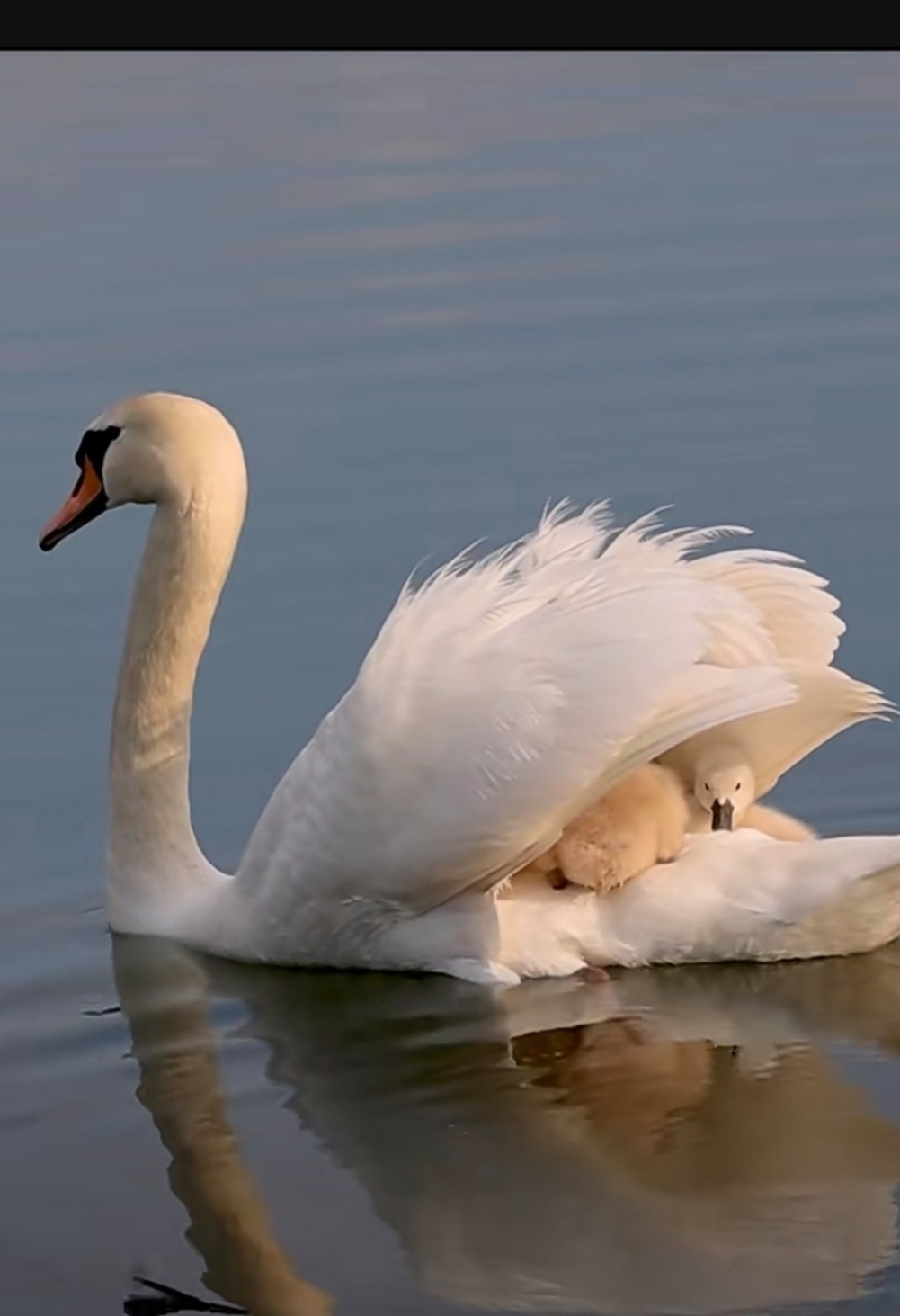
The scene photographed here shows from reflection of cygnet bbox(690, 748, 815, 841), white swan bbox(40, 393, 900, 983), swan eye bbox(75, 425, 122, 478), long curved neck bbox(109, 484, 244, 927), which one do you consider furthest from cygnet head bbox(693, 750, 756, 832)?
swan eye bbox(75, 425, 122, 478)

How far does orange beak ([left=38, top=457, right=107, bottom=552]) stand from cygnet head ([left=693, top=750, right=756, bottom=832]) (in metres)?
1.44

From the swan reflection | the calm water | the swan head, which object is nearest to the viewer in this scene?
the swan reflection

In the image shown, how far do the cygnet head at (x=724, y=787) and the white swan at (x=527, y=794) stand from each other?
0.35 feet

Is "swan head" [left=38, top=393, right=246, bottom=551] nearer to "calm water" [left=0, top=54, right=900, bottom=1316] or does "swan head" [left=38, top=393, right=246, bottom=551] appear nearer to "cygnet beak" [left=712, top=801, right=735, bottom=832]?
"calm water" [left=0, top=54, right=900, bottom=1316]

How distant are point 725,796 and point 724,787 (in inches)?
0.7

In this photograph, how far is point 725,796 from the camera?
18.0ft

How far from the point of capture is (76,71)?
17.5 metres

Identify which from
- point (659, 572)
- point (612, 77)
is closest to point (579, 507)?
point (659, 572)

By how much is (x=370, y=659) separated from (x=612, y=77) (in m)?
11.1

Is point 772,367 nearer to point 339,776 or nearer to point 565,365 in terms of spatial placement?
point 565,365

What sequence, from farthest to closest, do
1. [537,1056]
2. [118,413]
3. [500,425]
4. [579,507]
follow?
[500,425] < [579,507] < [118,413] < [537,1056]

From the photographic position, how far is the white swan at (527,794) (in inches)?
203

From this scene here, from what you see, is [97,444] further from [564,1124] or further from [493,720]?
[564,1124]

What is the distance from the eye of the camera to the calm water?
14.7 ft
